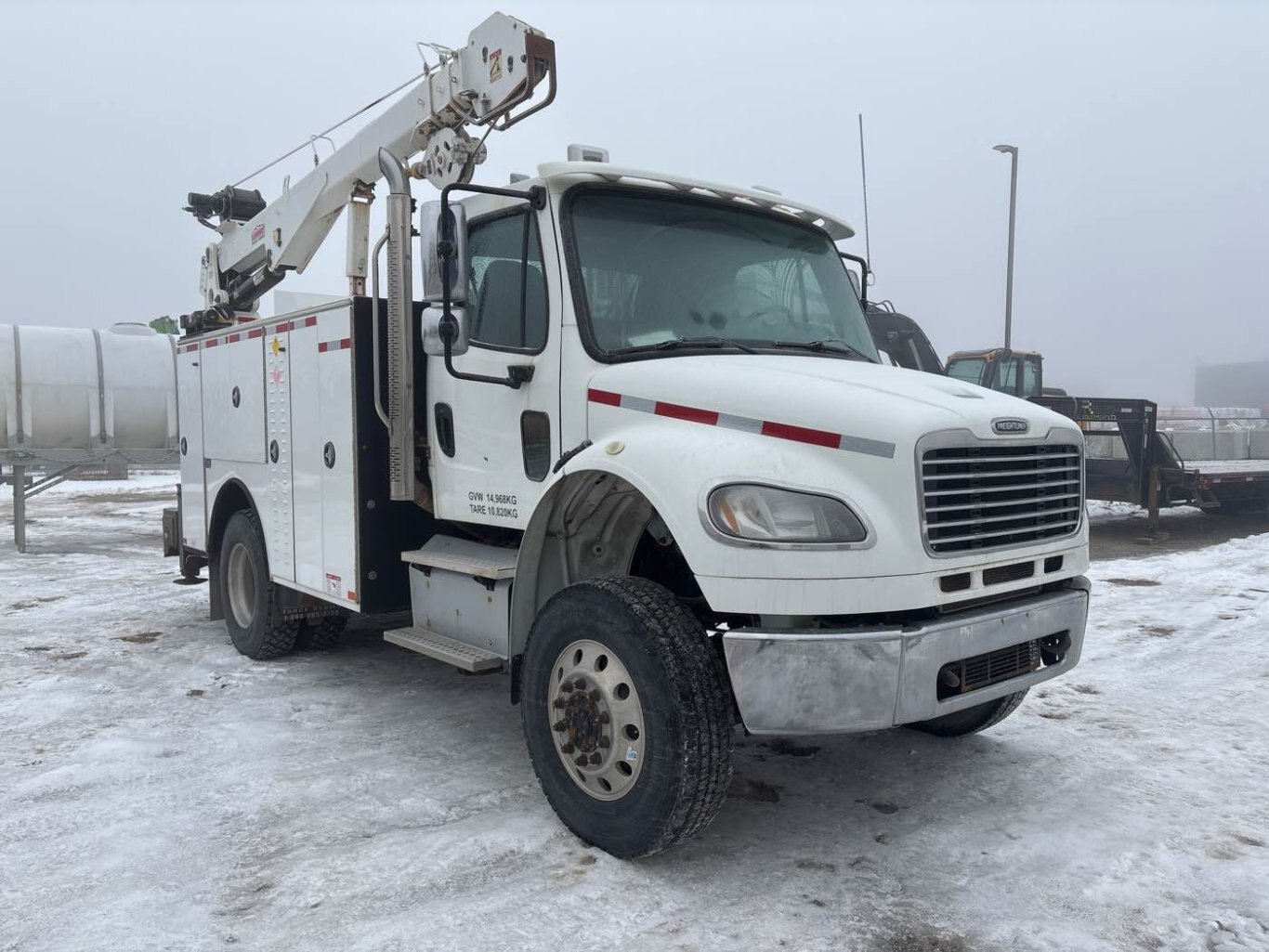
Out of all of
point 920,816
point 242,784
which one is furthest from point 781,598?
point 242,784

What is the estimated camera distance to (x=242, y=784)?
4.55 meters

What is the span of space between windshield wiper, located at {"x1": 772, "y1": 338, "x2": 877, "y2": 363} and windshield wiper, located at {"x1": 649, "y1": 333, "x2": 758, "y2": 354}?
22 centimetres

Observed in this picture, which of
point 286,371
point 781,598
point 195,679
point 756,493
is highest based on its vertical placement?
point 286,371

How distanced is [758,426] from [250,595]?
195 inches

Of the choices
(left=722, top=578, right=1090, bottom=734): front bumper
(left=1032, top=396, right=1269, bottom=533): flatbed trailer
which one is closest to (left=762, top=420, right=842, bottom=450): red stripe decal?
(left=722, top=578, right=1090, bottom=734): front bumper

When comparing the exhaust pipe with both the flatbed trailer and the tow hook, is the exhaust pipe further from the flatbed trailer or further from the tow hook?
the flatbed trailer

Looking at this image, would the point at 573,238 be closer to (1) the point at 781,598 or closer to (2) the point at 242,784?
(1) the point at 781,598

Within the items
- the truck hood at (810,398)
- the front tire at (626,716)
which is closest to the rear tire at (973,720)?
the truck hood at (810,398)

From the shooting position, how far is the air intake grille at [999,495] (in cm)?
353

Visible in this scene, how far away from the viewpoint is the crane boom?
221 inches

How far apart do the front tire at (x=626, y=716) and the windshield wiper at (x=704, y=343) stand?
1010 millimetres

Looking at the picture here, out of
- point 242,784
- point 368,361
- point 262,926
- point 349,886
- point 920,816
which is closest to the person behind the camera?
point 262,926

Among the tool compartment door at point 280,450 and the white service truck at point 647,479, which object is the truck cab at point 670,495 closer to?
the white service truck at point 647,479

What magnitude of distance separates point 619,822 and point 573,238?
2381 millimetres
